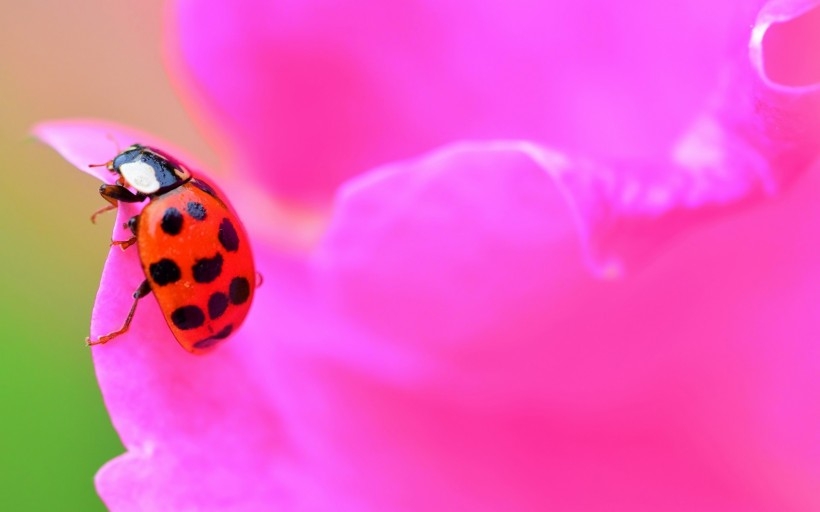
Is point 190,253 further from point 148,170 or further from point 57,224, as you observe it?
point 57,224

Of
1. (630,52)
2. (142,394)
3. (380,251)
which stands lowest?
(142,394)

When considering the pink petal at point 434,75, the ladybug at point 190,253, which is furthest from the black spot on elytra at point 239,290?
the pink petal at point 434,75

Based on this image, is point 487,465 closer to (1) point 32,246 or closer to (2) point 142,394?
(2) point 142,394

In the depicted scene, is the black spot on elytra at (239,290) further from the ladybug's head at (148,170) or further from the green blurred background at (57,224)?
the green blurred background at (57,224)

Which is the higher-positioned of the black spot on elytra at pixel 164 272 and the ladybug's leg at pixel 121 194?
the ladybug's leg at pixel 121 194

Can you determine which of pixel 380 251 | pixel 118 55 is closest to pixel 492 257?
pixel 380 251

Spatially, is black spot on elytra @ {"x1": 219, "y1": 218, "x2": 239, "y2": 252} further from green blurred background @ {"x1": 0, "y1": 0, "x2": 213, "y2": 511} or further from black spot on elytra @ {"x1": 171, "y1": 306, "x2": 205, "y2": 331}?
green blurred background @ {"x1": 0, "y1": 0, "x2": 213, "y2": 511}

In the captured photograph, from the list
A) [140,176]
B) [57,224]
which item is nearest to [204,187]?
[140,176]
